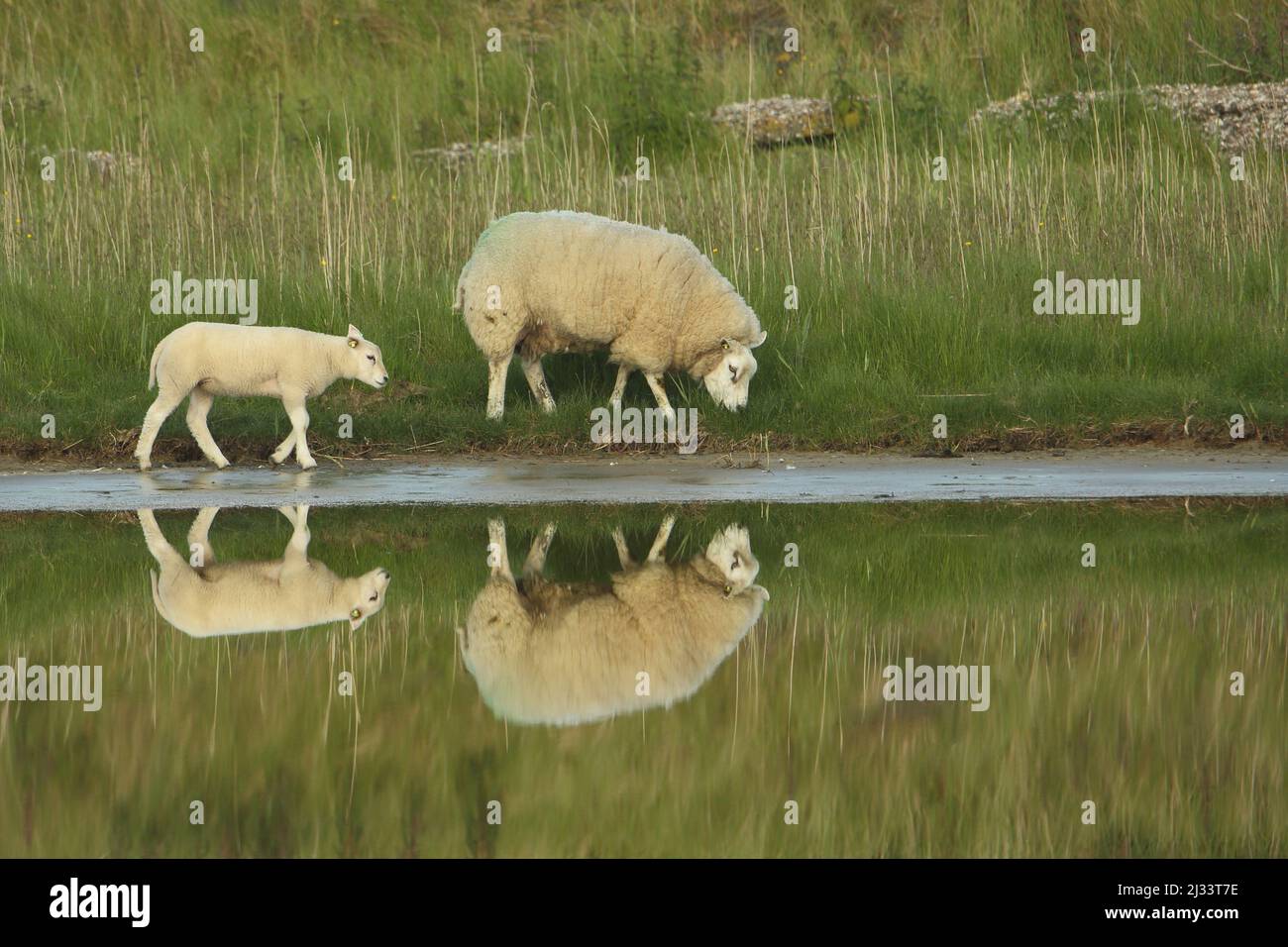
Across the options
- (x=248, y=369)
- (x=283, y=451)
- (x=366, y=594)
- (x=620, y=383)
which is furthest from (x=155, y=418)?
(x=366, y=594)

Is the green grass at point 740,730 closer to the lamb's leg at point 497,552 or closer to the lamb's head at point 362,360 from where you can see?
the lamb's leg at point 497,552

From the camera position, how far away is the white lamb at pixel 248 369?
34.0 ft

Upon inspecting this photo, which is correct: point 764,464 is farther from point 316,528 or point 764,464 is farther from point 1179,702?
point 1179,702

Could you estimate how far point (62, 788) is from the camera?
4.31 m

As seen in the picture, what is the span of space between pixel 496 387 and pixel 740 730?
6883 mm

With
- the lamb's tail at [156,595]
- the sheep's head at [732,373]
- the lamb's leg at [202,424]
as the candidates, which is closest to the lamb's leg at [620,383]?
the sheep's head at [732,373]

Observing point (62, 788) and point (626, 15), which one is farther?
point (626, 15)

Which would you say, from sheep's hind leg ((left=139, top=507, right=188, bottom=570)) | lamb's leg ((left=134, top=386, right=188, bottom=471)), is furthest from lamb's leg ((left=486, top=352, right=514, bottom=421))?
sheep's hind leg ((left=139, top=507, right=188, bottom=570))

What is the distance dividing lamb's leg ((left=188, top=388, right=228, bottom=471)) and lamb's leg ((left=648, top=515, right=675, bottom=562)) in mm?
3565

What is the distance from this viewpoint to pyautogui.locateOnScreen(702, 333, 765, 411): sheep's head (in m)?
11.4

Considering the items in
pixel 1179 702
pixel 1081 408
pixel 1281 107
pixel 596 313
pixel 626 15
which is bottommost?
Answer: pixel 1179 702

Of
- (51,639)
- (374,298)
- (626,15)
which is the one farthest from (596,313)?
(626,15)

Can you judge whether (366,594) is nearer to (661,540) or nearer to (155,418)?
(661,540)

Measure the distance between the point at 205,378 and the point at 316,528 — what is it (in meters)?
2.66
